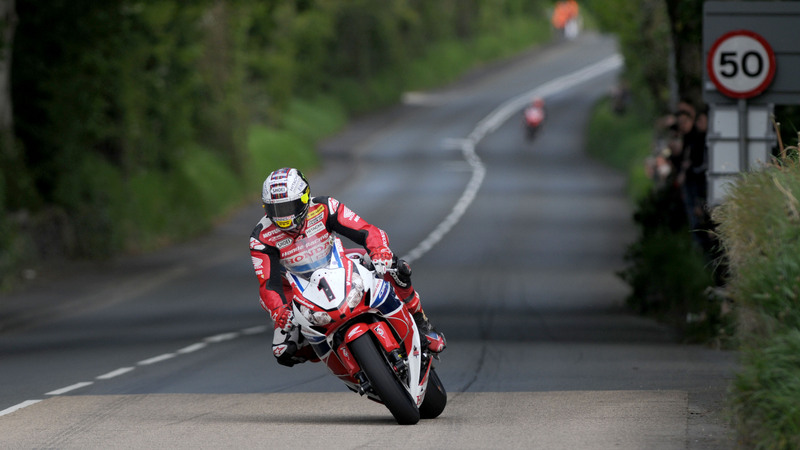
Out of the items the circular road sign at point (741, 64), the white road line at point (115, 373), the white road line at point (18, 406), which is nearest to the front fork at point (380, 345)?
the white road line at point (18, 406)

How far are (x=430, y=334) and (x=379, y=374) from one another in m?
1.01

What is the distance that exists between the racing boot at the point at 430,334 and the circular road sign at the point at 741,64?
5430mm

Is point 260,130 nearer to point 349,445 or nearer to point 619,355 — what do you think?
point 619,355

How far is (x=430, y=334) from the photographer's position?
34.5 feet

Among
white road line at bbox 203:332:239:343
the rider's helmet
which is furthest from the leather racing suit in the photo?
white road line at bbox 203:332:239:343

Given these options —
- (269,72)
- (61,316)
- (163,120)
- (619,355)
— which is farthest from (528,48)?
(619,355)

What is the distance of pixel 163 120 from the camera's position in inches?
1470

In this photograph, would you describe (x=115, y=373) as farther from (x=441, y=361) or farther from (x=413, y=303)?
(x=413, y=303)

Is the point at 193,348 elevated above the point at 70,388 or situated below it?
below

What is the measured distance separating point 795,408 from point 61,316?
17327mm

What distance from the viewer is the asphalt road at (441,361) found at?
993 cm

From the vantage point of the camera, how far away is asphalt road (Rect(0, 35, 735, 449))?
391 inches

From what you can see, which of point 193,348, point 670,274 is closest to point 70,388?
point 193,348

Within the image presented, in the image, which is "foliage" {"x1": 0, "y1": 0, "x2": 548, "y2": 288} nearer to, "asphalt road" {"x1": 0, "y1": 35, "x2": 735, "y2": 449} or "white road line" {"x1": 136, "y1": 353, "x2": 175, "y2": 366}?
"asphalt road" {"x1": 0, "y1": 35, "x2": 735, "y2": 449}
